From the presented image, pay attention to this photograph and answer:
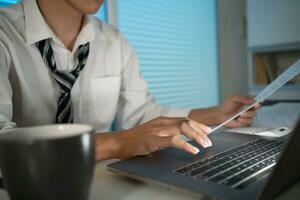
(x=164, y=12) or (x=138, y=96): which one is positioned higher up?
(x=164, y=12)

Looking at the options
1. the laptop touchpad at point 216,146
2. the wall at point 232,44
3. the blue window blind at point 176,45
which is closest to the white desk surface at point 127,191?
the laptop touchpad at point 216,146

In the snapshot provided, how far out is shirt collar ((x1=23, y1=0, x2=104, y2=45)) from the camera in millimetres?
861

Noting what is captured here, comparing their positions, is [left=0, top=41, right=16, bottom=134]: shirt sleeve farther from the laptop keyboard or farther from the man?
the laptop keyboard

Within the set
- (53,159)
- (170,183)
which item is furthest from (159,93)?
(53,159)

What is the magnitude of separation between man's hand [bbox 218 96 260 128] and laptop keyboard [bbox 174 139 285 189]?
1.01ft

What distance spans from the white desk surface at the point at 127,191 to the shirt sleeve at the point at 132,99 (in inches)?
24.5

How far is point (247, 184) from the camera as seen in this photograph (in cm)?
39

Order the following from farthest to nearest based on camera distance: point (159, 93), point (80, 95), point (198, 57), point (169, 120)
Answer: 1. point (198, 57)
2. point (159, 93)
3. point (80, 95)
4. point (169, 120)

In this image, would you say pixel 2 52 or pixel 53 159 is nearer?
pixel 53 159

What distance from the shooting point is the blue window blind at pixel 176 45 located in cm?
179

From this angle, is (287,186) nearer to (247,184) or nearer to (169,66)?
(247,184)

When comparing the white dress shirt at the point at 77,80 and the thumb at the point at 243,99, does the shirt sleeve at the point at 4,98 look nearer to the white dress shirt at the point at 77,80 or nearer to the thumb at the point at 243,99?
the white dress shirt at the point at 77,80

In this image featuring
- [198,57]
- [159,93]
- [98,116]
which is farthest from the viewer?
[198,57]

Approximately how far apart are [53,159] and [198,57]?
2.05 meters
